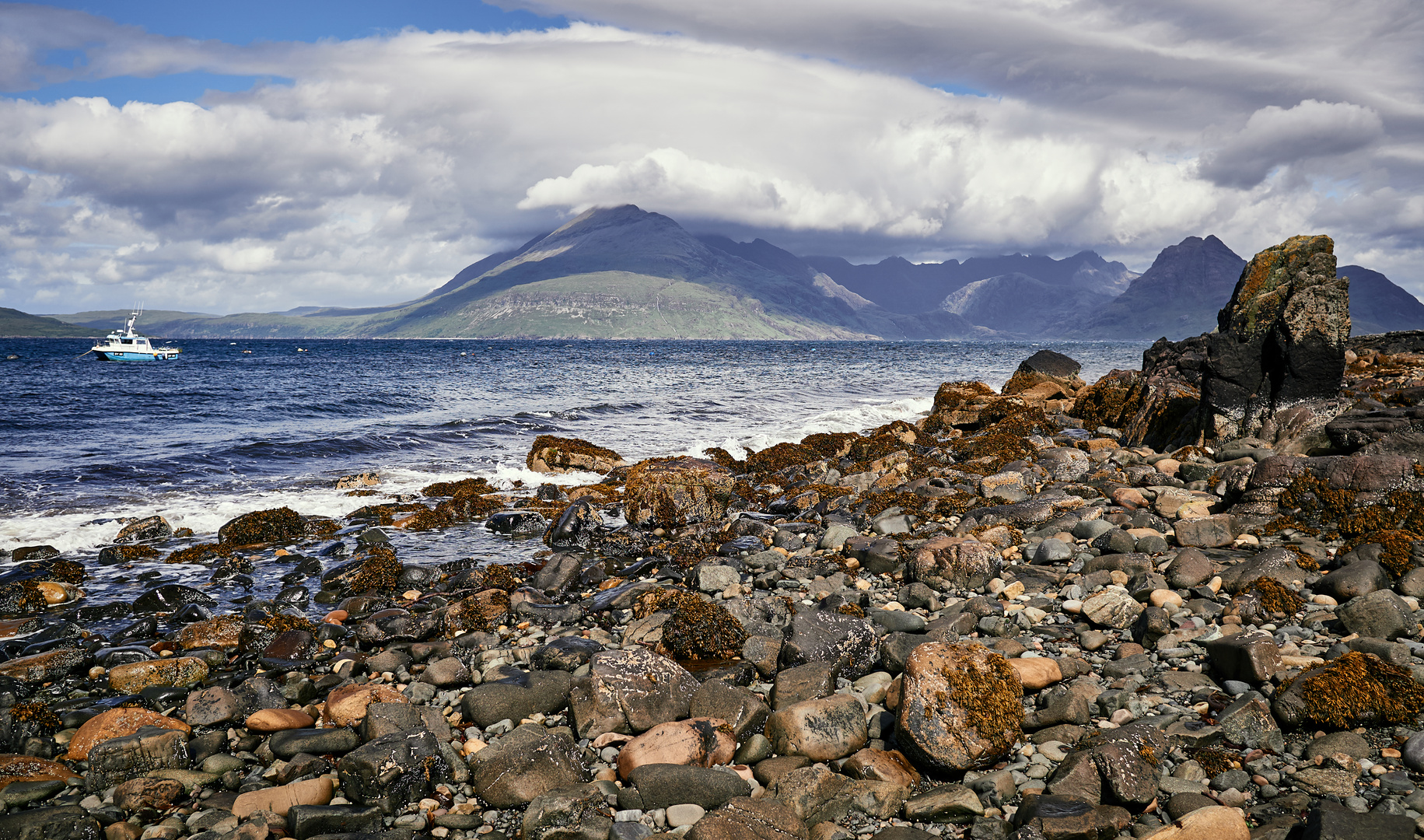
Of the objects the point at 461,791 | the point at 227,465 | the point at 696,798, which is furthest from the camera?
the point at 227,465

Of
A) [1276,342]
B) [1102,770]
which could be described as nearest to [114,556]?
[1102,770]

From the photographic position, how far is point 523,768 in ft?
22.4

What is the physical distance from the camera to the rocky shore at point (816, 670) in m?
6.12

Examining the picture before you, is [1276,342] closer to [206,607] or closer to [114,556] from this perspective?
[206,607]

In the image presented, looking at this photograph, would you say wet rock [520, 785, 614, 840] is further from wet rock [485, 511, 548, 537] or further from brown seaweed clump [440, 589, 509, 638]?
wet rock [485, 511, 548, 537]

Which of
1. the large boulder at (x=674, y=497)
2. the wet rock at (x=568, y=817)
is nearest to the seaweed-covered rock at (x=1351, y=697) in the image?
the wet rock at (x=568, y=817)

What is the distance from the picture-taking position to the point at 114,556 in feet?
48.6

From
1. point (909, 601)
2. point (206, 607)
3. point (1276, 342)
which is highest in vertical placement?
point (1276, 342)

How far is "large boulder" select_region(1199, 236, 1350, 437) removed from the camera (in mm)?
16297

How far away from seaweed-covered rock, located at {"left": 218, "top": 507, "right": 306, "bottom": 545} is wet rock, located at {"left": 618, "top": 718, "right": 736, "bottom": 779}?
12897mm

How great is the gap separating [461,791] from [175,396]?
51.4 metres

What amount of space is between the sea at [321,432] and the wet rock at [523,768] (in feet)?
23.4

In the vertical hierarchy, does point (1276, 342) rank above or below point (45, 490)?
above

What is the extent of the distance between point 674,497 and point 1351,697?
13775mm
